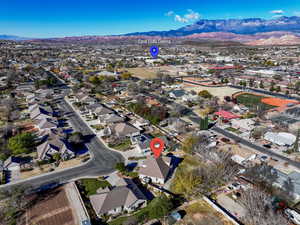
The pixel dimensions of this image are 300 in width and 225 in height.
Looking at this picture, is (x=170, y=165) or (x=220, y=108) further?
(x=220, y=108)

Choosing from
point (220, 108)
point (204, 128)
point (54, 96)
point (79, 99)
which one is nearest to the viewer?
point (204, 128)

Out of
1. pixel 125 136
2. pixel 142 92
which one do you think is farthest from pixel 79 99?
pixel 125 136

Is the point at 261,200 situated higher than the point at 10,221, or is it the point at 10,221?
the point at 261,200

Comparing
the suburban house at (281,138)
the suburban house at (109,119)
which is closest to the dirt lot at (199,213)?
the suburban house at (281,138)

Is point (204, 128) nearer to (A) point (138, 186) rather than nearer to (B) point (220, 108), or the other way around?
(B) point (220, 108)

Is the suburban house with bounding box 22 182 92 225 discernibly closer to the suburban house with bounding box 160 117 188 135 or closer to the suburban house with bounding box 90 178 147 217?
the suburban house with bounding box 90 178 147 217

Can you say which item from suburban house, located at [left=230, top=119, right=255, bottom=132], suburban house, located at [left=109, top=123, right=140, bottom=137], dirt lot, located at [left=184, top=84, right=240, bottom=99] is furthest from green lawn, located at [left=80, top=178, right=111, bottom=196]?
dirt lot, located at [left=184, top=84, right=240, bottom=99]

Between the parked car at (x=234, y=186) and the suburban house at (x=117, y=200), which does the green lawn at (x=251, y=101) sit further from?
the suburban house at (x=117, y=200)

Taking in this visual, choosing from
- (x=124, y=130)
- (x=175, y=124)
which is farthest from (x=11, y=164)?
(x=175, y=124)
